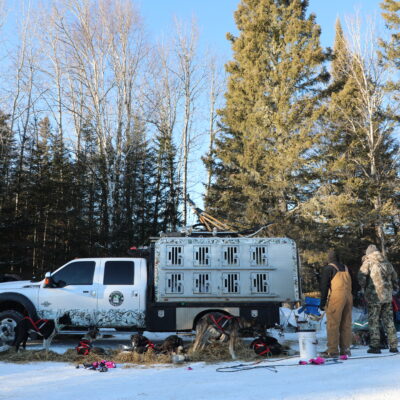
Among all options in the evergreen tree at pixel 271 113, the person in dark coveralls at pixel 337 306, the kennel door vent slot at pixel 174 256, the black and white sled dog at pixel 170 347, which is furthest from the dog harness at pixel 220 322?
the evergreen tree at pixel 271 113

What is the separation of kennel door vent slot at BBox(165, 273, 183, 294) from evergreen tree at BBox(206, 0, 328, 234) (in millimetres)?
9735

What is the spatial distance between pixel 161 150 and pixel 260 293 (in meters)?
19.8

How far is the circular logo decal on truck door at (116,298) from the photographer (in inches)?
335

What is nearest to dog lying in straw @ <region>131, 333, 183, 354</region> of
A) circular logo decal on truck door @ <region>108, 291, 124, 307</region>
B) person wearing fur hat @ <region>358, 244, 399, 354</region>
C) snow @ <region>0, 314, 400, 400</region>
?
snow @ <region>0, 314, 400, 400</region>

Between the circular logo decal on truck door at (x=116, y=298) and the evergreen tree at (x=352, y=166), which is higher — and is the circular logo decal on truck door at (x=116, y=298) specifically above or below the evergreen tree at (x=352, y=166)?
below

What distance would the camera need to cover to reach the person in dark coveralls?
7.18 m

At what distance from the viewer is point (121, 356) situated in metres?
7.13

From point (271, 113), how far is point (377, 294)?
13259 mm

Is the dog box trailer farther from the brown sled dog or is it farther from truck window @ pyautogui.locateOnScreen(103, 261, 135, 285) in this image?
the brown sled dog

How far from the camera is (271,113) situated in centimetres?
1945

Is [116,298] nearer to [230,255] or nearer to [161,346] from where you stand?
[161,346]

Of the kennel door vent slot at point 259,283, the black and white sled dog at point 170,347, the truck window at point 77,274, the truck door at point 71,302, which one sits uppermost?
the truck window at point 77,274

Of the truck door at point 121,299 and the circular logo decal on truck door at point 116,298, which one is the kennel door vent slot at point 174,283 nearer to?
the truck door at point 121,299

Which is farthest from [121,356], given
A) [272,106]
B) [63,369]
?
[272,106]
